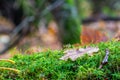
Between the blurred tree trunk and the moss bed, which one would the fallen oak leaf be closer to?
the moss bed

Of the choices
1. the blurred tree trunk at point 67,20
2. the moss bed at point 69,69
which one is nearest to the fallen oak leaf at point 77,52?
the moss bed at point 69,69

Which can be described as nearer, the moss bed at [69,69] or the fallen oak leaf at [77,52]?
the moss bed at [69,69]

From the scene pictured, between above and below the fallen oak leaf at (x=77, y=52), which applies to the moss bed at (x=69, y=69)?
below

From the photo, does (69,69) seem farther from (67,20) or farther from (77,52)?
(67,20)

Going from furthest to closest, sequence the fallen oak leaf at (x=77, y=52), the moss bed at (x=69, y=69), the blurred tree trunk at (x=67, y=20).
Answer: the blurred tree trunk at (x=67, y=20)
the fallen oak leaf at (x=77, y=52)
the moss bed at (x=69, y=69)

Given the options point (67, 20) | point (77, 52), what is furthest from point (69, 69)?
point (67, 20)

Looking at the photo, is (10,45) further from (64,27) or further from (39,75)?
(39,75)

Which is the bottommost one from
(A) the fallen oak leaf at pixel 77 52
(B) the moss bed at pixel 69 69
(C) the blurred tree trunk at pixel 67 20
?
(B) the moss bed at pixel 69 69

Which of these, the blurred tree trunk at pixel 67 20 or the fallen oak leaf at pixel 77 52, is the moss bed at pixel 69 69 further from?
the blurred tree trunk at pixel 67 20
